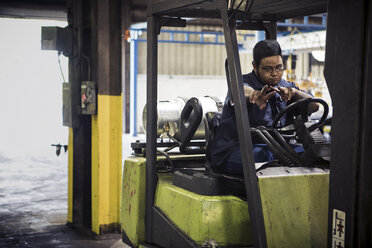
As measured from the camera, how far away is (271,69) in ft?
10.9

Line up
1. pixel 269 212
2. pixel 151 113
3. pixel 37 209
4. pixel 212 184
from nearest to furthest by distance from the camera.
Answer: pixel 269 212 → pixel 212 184 → pixel 151 113 → pixel 37 209

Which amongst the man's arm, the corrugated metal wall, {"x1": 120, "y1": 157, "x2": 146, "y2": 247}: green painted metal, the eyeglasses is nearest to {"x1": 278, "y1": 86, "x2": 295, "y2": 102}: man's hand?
the man's arm

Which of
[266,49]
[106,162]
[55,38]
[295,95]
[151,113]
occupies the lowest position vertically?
[106,162]

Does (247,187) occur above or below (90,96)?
below

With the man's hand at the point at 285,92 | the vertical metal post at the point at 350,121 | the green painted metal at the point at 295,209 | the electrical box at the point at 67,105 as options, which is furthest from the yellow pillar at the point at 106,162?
the vertical metal post at the point at 350,121

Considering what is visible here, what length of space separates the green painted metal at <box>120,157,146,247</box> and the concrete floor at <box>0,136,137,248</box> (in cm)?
203

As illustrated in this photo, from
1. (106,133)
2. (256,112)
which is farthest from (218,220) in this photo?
(106,133)

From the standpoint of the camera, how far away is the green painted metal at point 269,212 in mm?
2727

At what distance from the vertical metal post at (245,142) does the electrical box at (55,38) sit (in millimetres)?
3911

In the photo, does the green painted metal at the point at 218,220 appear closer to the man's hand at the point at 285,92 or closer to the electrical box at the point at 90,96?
the man's hand at the point at 285,92

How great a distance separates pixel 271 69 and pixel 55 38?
147 inches

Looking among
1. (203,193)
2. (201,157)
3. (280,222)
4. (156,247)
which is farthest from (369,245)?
(201,157)

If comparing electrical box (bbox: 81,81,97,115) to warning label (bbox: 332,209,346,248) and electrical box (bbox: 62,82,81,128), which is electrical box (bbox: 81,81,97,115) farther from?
warning label (bbox: 332,209,346,248)

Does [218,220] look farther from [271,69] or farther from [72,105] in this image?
[72,105]
